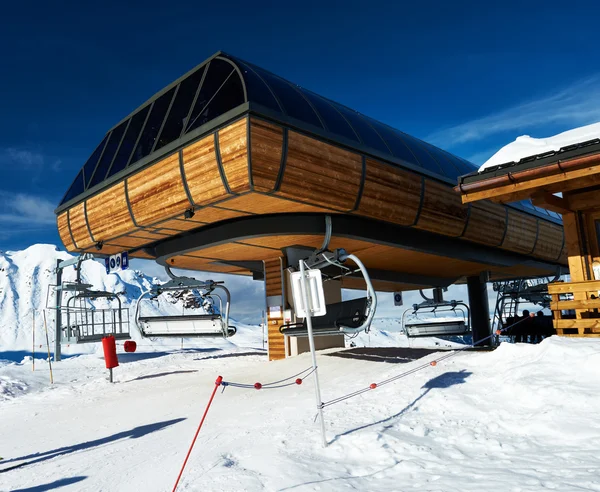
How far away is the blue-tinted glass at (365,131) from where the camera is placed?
1223 cm

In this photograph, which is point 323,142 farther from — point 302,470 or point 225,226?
point 302,470

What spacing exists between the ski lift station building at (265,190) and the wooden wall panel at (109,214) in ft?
0.15

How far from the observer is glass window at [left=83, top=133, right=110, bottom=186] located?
14894mm

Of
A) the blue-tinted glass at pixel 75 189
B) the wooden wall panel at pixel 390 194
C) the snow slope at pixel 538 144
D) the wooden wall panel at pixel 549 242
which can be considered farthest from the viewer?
the wooden wall panel at pixel 549 242

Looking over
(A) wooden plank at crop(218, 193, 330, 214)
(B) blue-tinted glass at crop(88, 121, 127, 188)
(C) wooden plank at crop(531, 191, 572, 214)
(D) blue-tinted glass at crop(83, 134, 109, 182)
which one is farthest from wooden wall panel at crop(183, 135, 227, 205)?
(C) wooden plank at crop(531, 191, 572, 214)

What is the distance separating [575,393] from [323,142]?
666 cm

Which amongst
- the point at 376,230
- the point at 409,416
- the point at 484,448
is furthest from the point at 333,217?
the point at 484,448

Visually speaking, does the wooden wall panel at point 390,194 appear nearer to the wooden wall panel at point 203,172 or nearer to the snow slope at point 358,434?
the wooden wall panel at point 203,172

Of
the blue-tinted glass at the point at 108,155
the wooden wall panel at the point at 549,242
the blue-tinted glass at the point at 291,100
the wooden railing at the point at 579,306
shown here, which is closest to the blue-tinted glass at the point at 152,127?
the blue-tinted glass at the point at 108,155

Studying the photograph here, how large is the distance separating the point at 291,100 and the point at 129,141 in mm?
5313

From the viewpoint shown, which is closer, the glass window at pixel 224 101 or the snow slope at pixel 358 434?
the snow slope at pixel 358 434

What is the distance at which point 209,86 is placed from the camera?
36.2ft

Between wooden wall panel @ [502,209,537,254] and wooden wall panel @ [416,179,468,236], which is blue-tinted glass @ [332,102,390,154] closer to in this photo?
wooden wall panel @ [416,179,468,236]

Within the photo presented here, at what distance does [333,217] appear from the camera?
12.2m
